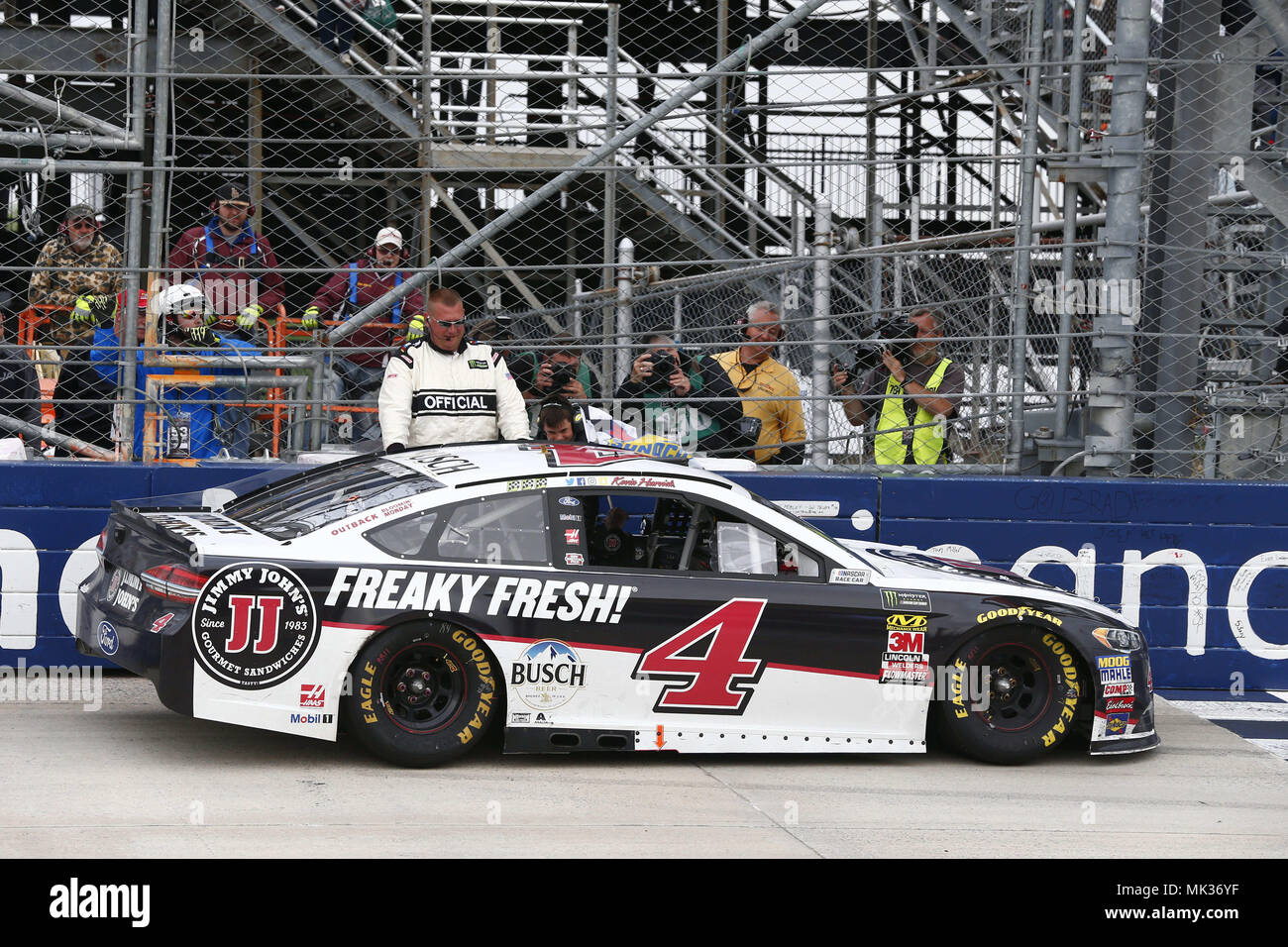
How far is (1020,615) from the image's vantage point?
→ 7336 mm

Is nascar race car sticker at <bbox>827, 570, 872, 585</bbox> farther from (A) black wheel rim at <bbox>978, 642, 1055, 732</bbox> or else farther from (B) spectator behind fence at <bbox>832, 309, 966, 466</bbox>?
(B) spectator behind fence at <bbox>832, 309, 966, 466</bbox>

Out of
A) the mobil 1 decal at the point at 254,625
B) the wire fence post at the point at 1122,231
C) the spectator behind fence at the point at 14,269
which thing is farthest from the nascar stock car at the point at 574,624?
the spectator behind fence at the point at 14,269

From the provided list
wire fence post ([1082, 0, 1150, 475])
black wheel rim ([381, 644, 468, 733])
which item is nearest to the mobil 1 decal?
black wheel rim ([381, 644, 468, 733])

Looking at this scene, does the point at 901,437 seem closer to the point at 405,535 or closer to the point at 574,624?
the point at 574,624

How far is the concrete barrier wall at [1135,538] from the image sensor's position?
9.12 meters

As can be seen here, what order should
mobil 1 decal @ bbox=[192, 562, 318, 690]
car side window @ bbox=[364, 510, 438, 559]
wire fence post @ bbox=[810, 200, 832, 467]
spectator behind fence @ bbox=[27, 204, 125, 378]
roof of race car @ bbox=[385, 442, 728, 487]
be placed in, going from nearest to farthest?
mobil 1 decal @ bbox=[192, 562, 318, 690] → car side window @ bbox=[364, 510, 438, 559] → roof of race car @ bbox=[385, 442, 728, 487] → wire fence post @ bbox=[810, 200, 832, 467] → spectator behind fence @ bbox=[27, 204, 125, 378]

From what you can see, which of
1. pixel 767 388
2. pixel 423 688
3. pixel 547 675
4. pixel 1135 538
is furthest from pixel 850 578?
pixel 1135 538

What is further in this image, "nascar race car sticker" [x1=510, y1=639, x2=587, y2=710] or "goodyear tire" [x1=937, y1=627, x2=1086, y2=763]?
"goodyear tire" [x1=937, y1=627, x2=1086, y2=763]

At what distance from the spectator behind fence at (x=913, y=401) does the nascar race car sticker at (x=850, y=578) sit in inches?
75.9

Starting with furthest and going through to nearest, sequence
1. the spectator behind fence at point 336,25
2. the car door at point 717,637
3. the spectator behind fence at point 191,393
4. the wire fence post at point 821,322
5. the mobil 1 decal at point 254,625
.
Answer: the spectator behind fence at point 336,25 → the wire fence post at point 821,322 → the spectator behind fence at point 191,393 → the car door at point 717,637 → the mobil 1 decal at point 254,625

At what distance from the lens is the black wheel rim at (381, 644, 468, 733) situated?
6.76 m

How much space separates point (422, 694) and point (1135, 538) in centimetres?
439

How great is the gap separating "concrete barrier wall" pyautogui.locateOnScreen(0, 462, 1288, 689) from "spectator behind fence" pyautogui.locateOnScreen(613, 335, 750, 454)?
1.40 ft

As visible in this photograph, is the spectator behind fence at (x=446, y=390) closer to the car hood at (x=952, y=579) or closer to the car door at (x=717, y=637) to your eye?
the car door at (x=717, y=637)
